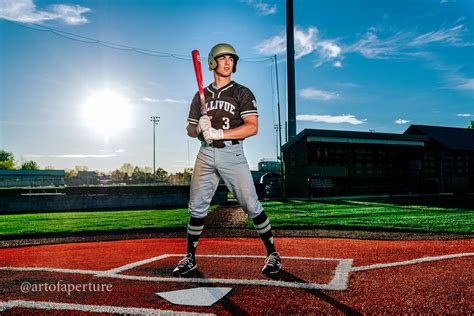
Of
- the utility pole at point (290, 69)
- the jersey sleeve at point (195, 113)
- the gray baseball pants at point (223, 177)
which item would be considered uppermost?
the utility pole at point (290, 69)

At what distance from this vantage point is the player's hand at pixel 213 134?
12.2 ft

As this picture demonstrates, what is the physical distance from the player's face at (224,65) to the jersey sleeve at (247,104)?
295mm

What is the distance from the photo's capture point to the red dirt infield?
2807mm

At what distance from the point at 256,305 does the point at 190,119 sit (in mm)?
2122

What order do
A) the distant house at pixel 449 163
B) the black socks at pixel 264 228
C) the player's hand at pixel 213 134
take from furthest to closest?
the distant house at pixel 449 163
the black socks at pixel 264 228
the player's hand at pixel 213 134

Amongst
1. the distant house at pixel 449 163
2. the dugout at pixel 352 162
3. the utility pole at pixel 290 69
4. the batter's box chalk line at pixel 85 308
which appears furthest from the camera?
the utility pole at pixel 290 69

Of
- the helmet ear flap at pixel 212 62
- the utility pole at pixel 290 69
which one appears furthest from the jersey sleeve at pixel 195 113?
the utility pole at pixel 290 69

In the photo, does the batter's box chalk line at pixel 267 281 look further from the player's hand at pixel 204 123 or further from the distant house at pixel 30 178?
the distant house at pixel 30 178

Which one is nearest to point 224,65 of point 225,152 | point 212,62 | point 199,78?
point 212,62

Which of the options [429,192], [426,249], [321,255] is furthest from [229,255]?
[429,192]

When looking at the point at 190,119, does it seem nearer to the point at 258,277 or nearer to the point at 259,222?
the point at 259,222

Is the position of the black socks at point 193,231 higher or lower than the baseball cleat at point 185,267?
higher

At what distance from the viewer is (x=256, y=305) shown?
2.81 m

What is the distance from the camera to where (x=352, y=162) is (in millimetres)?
25812
